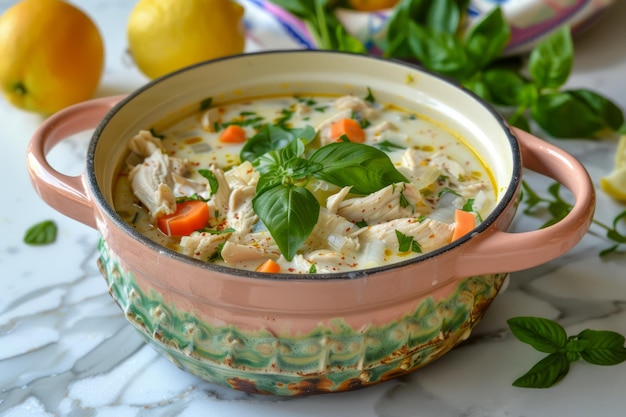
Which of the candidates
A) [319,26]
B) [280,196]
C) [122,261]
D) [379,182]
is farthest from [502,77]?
[122,261]

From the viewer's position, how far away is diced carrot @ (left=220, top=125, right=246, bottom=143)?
5.14ft

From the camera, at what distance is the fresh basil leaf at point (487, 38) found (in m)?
1.94

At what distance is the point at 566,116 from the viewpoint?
6.22ft

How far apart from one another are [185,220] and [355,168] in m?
0.28

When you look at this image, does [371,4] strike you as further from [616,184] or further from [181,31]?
[616,184]

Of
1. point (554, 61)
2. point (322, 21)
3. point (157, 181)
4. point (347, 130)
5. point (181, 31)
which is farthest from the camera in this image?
point (322, 21)

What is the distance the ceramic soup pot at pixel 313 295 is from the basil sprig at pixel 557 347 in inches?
3.3

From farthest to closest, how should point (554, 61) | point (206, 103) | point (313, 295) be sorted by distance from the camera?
point (554, 61) < point (206, 103) < point (313, 295)

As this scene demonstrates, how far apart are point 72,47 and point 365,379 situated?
1.12 m

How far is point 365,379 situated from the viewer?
122 centimetres

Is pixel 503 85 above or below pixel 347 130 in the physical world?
below

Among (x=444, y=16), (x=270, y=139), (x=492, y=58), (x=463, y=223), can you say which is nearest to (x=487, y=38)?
(x=492, y=58)

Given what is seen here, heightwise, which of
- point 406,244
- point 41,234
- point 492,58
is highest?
point 406,244

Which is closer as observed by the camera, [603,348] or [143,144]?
[603,348]
